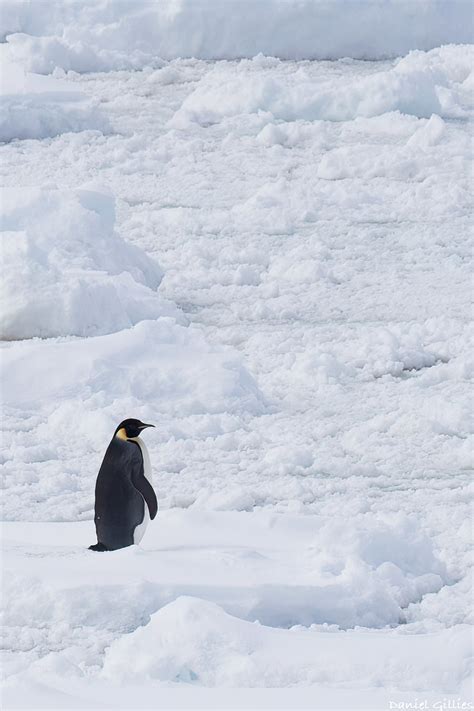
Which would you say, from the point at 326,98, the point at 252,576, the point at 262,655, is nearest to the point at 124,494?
the point at 252,576

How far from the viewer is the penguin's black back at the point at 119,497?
3.61 meters

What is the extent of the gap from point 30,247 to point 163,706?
11.6ft

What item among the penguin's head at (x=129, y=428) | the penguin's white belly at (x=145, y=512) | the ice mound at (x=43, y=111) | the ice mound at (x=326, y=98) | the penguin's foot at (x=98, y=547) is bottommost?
the ice mound at (x=43, y=111)

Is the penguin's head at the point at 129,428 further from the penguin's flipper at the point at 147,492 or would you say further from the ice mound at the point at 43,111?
the ice mound at the point at 43,111

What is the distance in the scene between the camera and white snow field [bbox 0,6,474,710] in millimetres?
2820

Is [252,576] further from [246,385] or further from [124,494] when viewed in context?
[246,385]

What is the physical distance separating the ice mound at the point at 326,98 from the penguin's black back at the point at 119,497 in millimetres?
5871

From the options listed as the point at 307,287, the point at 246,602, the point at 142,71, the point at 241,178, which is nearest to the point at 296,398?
the point at 307,287

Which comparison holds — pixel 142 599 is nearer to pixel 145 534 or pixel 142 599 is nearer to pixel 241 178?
pixel 145 534

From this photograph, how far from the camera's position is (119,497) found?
3617mm

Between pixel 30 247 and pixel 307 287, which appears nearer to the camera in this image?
pixel 30 247

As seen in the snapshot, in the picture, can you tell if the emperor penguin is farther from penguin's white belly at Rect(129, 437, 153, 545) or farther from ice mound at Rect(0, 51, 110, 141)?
ice mound at Rect(0, 51, 110, 141)

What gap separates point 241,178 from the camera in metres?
8.02

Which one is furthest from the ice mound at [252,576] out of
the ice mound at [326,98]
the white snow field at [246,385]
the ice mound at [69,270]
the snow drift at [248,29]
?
the snow drift at [248,29]
